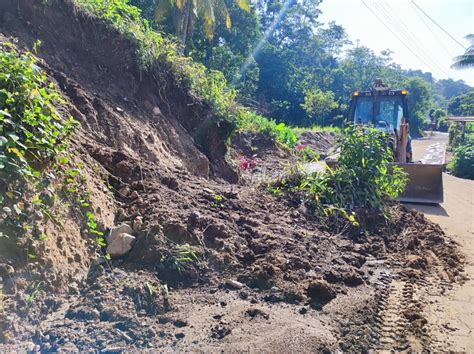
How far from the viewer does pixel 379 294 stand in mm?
4723

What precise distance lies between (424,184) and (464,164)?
11.6 metres

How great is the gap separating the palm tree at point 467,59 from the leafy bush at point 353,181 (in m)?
30.4

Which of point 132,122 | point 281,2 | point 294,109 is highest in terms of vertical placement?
point 281,2

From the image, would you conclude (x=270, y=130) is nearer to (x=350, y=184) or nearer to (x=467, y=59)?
(x=350, y=184)

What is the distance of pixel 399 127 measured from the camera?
11406mm

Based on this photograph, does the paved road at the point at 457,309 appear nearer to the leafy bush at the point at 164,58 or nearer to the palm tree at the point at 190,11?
the leafy bush at the point at 164,58

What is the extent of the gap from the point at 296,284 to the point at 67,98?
13.2 feet

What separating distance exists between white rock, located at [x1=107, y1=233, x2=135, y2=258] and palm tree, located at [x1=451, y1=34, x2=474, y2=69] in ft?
118

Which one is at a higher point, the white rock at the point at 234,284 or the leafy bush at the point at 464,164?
the leafy bush at the point at 464,164

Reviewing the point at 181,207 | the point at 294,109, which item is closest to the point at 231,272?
the point at 181,207

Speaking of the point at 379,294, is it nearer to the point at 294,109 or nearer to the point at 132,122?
the point at 132,122

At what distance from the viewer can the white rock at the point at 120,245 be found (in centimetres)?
435

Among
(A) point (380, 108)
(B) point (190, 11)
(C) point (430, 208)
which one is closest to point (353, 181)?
(C) point (430, 208)

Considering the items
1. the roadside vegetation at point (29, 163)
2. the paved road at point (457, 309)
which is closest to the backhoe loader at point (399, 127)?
the paved road at point (457, 309)
